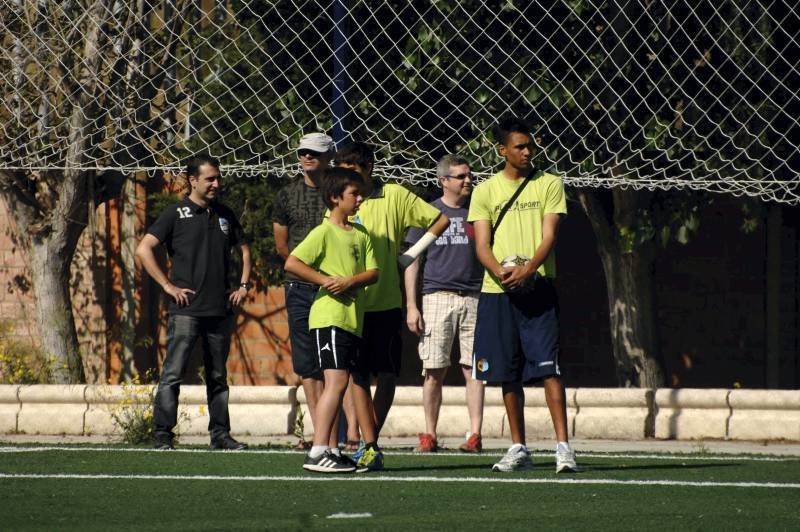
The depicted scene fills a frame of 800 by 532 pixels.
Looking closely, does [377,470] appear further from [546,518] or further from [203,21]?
[203,21]

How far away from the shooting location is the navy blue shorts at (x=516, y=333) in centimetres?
822

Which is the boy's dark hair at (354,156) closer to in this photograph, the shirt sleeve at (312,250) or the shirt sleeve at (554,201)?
the shirt sleeve at (312,250)

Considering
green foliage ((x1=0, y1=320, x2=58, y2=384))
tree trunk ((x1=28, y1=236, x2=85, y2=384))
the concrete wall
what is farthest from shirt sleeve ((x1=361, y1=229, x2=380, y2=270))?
tree trunk ((x1=28, y1=236, x2=85, y2=384))

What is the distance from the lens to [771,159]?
1177cm

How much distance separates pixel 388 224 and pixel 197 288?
57.8 inches

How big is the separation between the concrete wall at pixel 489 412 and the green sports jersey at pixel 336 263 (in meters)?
2.72

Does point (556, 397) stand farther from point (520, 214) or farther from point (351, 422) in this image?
point (351, 422)

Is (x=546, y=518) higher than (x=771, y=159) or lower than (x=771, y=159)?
lower

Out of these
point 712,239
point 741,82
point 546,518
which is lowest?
point 546,518

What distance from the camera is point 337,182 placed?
8242mm

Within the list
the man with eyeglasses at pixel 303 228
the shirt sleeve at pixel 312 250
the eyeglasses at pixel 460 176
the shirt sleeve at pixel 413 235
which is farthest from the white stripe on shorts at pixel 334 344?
the eyeglasses at pixel 460 176

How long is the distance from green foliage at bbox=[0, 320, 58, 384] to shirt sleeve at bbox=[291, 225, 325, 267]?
5641mm

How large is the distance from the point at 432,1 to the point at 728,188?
244 centimetres

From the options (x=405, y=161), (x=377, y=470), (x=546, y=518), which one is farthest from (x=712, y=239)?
(x=546, y=518)
